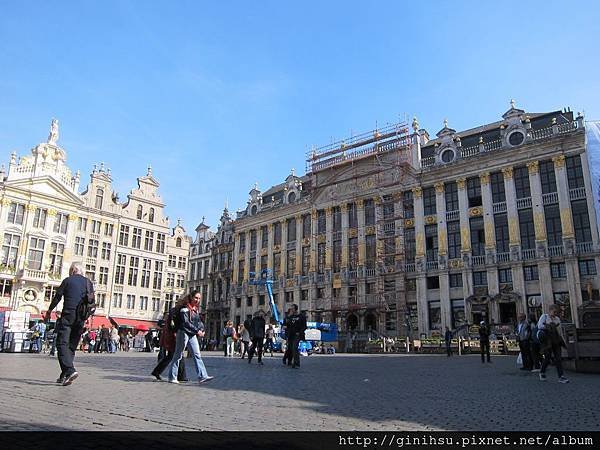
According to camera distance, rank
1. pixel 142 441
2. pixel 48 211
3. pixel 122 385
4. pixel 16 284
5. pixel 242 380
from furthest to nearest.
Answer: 1. pixel 48 211
2. pixel 16 284
3. pixel 242 380
4. pixel 122 385
5. pixel 142 441

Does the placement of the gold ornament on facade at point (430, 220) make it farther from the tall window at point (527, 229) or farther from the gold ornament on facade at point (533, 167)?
the gold ornament on facade at point (533, 167)

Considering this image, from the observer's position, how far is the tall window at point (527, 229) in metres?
37.9

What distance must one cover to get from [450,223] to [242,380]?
34699mm

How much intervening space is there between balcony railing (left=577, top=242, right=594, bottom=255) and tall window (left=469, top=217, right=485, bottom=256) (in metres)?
6.86

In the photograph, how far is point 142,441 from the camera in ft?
14.1

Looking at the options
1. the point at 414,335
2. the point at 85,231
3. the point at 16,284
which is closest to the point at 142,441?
the point at 414,335

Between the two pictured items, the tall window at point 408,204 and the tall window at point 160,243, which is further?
the tall window at point 160,243

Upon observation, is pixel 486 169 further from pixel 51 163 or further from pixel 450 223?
pixel 51 163

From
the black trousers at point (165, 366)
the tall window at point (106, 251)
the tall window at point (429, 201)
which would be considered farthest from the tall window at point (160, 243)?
the black trousers at point (165, 366)

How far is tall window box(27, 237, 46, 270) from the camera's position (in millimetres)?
48344

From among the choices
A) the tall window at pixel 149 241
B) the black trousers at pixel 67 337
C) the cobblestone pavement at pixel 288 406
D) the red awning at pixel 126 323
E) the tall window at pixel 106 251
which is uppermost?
the tall window at pixel 149 241

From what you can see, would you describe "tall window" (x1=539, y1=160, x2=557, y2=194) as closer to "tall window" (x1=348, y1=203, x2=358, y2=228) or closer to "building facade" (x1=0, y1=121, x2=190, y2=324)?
"tall window" (x1=348, y1=203, x2=358, y2=228)

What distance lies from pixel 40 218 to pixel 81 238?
184 inches

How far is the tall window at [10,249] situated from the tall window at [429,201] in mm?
38916
